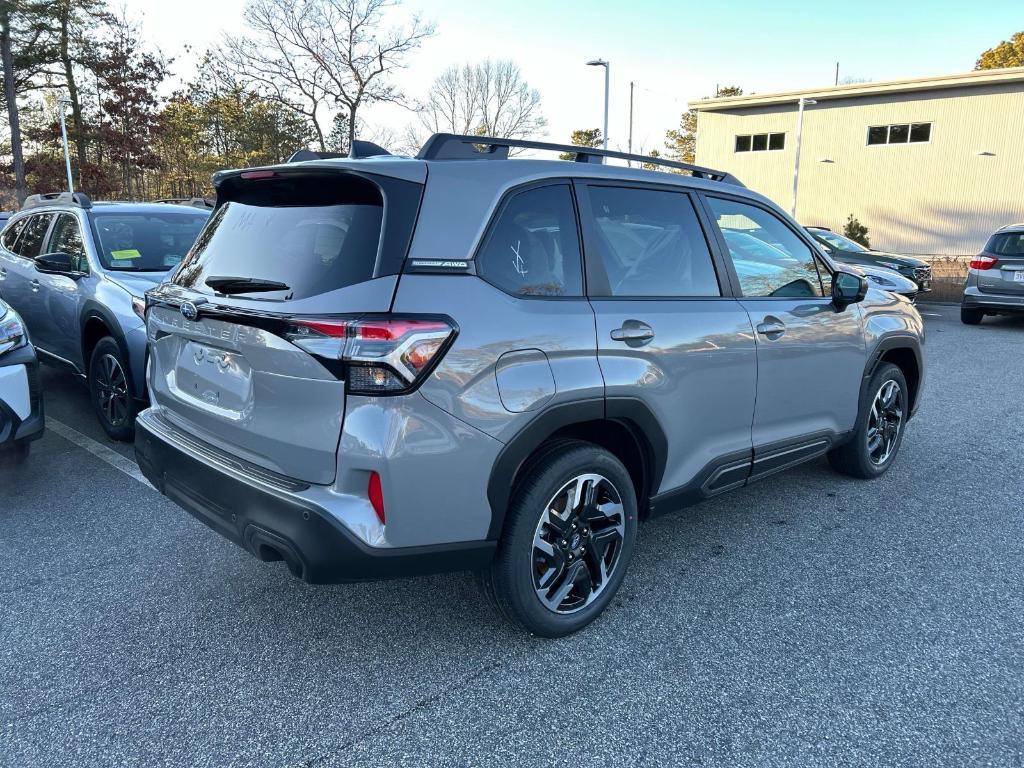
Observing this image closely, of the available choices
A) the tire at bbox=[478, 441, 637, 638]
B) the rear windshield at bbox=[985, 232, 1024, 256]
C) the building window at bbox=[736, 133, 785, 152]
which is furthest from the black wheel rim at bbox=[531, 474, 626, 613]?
the building window at bbox=[736, 133, 785, 152]

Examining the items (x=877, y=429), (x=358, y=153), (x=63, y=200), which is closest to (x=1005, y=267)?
(x=877, y=429)

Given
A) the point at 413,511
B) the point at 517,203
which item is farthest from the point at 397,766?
the point at 517,203

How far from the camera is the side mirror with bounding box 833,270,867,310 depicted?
3.81 metres

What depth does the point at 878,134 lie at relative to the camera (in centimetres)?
2653

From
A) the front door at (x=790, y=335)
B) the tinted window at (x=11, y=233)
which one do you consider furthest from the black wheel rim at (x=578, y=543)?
the tinted window at (x=11, y=233)

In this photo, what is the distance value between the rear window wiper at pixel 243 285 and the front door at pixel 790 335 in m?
2.05

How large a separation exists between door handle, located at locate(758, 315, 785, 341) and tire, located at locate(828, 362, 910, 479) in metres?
1.10

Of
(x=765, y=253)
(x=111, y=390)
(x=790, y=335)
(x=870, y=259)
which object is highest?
(x=765, y=253)

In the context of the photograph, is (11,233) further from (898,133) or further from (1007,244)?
(898,133)

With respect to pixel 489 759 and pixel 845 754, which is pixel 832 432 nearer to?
pixel 845 754

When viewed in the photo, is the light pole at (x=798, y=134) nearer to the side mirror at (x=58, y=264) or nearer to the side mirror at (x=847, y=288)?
the side mirror at (x=847, y=288)

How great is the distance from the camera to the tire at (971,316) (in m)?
12.0

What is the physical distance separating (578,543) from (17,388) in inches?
139

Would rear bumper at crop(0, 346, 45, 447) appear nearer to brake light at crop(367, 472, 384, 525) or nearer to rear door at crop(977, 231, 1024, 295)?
brake light at crop(367, 472, 384, 525)
